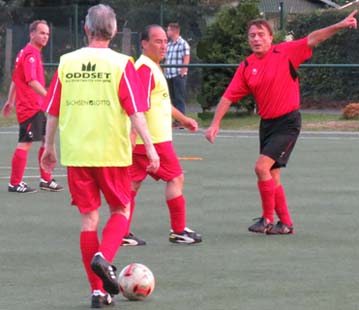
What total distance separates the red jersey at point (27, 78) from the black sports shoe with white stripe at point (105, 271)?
6.53 m

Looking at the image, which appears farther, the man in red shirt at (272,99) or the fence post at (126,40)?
the fence post at (126,40)

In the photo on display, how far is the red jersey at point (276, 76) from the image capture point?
10688 millimetres

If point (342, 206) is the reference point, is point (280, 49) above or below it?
above

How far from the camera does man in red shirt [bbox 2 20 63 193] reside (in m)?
13.8

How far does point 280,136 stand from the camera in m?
10.8

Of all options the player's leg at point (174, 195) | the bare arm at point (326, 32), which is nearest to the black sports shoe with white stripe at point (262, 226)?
the player's leg at point (174, 195)

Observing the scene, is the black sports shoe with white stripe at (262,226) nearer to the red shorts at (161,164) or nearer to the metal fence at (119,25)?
the red shorts at (161,164)

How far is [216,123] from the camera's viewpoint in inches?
426

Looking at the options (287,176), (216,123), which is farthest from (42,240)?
(287,176)

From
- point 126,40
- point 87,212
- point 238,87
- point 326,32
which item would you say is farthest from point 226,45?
point 87,212

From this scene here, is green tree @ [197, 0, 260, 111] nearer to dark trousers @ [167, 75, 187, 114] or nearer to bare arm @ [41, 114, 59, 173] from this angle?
dark trousers @ [167, 75, 187, 114]

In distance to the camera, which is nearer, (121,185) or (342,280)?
Answer: (121,185)

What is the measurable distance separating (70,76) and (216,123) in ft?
10.7

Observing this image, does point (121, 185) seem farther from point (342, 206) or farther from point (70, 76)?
point (342, 206)
